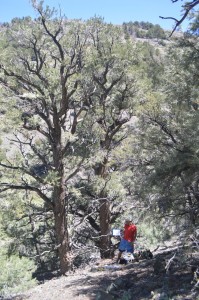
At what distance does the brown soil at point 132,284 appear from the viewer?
7.29 meters

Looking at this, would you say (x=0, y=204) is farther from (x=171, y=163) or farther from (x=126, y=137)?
(x=171, y=163)

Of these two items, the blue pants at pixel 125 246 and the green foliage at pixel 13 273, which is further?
the green foliage at pixel 13 273

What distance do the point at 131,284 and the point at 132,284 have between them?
0.09ft

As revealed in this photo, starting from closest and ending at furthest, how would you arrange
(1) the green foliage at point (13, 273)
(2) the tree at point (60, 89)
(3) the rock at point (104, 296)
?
(3) the rock at point (104, 296), (2) the tree at point (60, 89), (1) the green foliage at point (13, 273)

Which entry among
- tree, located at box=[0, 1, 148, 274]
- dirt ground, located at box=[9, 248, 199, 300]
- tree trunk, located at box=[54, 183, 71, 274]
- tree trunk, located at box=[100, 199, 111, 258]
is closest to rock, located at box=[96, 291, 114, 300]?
dirt ground, located at box=[9, 248, 199, 300]

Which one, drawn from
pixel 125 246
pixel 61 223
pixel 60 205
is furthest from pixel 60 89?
pixel 125 246

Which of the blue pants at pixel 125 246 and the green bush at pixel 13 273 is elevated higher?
the blue pants at pixel 125 246

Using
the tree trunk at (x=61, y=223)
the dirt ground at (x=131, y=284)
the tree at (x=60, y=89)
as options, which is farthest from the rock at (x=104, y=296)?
the tree trunk at (x=61, y=223)

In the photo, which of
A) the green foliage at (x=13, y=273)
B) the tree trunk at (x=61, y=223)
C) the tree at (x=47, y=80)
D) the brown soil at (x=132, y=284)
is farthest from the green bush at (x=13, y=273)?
the brown soil at (x=132, y=284)

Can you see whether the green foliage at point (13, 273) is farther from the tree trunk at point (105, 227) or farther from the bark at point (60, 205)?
the bark at point (60, 205)

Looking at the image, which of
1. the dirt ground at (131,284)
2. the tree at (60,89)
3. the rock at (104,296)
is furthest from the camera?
the tree at (60,89)

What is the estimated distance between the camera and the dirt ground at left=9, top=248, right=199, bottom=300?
7254mm

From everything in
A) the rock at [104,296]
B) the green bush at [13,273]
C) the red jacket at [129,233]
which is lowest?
the green bush at [13,273]

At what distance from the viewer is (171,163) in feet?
27.0
